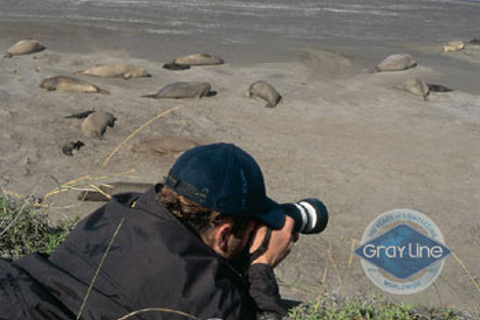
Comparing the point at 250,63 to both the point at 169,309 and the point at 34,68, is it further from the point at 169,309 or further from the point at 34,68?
the point at 169,309

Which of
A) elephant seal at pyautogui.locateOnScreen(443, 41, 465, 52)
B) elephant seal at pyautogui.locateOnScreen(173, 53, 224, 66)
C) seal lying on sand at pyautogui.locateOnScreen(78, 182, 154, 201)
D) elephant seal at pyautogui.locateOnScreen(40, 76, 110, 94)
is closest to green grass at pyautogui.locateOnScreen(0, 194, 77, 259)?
seal lying on sand at pyautogui.locateOnScreen(78, 182, 154, 201)

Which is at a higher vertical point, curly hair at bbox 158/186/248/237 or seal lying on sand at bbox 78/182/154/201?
curly hair at bbox 158/186/248/237

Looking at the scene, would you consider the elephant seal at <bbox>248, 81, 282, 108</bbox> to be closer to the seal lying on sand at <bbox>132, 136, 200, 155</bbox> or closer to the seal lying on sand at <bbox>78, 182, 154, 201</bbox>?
the seal lying on sand at <bbox>132, 136, 200, 155</bbox>

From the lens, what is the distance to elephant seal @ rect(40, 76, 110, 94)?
405 inches

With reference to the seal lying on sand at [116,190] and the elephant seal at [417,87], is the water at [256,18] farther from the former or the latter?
the seal lying on sand at [116,190]

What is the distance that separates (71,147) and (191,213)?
5707 mm

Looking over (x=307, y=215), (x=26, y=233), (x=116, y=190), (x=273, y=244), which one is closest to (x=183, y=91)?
(x=116, y=190)

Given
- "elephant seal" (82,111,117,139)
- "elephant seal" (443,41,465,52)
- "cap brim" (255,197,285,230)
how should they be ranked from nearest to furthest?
"cap brim" (255,197,285,230) < "elephant seal" (82,111,117,139) < "elephant seal" (443,41,465,52)

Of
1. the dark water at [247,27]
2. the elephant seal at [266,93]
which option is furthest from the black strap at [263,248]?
the dark water at [247,27]

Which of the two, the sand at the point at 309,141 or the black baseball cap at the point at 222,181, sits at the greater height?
the black baseball cap at the point at 222,181

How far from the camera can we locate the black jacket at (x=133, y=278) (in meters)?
2.17

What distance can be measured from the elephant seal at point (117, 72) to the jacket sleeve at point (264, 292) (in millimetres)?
9302

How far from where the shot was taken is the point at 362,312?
2.75 meters

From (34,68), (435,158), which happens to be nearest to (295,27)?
(34,68)
